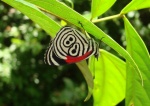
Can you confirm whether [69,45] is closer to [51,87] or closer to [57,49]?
[57,49]

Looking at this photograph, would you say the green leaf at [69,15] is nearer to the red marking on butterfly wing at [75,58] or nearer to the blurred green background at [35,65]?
the red marking on butterfly wing at [75,58]

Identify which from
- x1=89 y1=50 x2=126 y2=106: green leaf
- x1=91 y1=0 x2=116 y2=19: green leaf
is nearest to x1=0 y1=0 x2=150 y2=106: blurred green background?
x1=89 y1=50 x2=126 y2=106: green leaf

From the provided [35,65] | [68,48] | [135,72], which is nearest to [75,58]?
[68,48]

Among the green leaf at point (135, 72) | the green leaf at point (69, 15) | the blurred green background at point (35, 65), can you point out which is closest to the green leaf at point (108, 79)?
the green leaf at point (135, 72)

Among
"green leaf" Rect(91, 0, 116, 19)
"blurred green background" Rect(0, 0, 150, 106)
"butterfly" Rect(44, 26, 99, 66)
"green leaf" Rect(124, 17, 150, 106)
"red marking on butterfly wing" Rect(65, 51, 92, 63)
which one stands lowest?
"green leaf" Rect(124, 17, 150, 106)

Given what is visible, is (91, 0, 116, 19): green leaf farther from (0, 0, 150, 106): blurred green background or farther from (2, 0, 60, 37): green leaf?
(0, 0, 150, 106): blurred green background

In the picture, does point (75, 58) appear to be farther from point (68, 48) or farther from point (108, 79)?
point (108, 79)

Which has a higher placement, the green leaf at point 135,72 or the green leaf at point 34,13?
the green leaf at point 34,13
